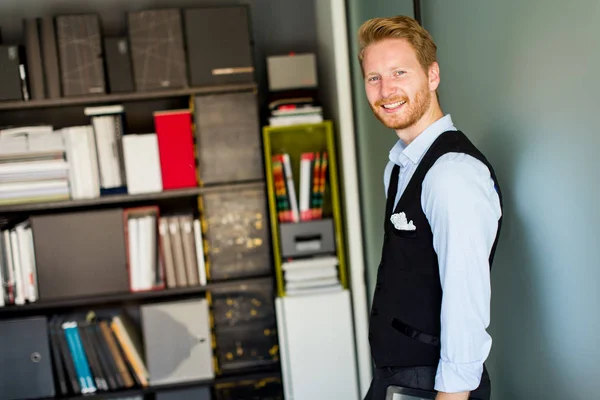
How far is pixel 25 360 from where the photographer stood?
3.00 metres

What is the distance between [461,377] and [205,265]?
201 centimetres

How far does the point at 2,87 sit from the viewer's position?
2.88 m

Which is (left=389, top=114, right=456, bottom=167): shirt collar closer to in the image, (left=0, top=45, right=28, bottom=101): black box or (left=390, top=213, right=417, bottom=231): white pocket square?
(left=390, top=213, right=417, bottom=231): white pocket square

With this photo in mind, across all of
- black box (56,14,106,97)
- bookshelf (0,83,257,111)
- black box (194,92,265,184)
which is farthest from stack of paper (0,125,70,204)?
black box (194,92,265,184)

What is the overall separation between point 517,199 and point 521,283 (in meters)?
0.20

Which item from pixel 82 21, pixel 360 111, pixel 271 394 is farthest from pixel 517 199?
pixel 82 21

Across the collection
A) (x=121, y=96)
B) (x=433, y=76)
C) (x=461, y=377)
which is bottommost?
(x=461, y=377)

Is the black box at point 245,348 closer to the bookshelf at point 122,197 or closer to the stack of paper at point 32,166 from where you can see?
the bookshelf at point 122,197

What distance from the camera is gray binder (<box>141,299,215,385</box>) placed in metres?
3.04

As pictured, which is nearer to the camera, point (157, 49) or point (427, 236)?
point (427, 236)

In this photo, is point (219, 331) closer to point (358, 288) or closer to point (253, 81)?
point (358, 288)

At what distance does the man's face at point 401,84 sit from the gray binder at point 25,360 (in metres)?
2.21

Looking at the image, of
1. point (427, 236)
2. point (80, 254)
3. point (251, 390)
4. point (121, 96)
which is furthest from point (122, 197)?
point (427, 236)

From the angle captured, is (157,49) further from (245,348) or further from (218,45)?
(245,348)
